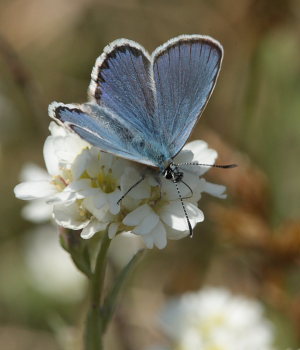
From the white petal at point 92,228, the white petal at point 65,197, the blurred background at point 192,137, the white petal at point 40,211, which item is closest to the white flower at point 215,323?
the blurred background at point 192,137

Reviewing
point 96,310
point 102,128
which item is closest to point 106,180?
point 102,128

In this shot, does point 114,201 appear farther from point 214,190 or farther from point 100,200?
point 214,190

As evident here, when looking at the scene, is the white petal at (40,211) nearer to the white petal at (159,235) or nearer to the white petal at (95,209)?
the white petal at (95,209)

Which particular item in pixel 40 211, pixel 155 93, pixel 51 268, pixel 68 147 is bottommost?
pixel 51 268

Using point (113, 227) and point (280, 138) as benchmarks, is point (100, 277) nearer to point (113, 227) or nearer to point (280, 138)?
point (113, 227)

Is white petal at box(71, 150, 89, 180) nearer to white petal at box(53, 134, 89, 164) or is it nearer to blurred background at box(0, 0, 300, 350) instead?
white petal at box(53, 134, 89, 164)

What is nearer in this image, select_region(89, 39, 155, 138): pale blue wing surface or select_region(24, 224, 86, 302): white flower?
select_region(89, 39, 155, 138): pale blue wing surface

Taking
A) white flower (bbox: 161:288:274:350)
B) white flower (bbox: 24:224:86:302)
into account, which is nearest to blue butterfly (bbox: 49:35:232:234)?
white flower (bbox: 161:288:274:350)
